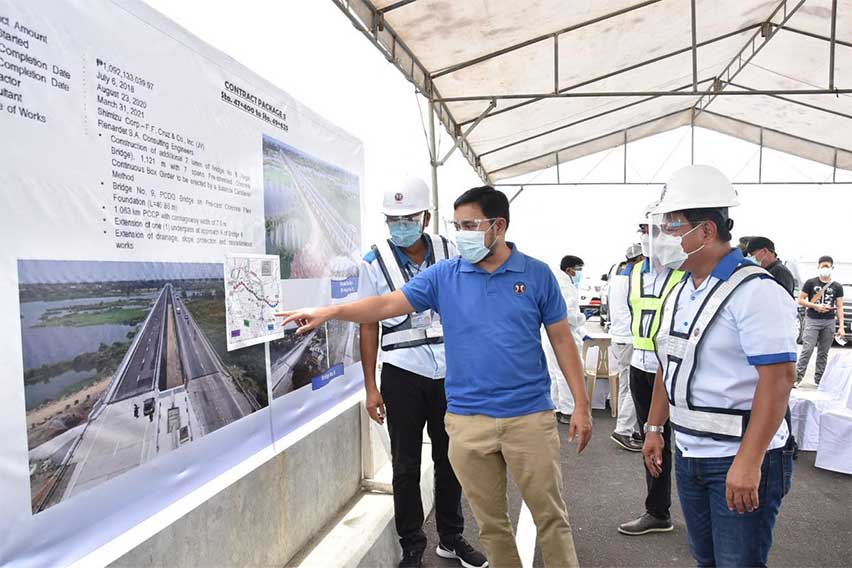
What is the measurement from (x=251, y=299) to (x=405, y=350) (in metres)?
0.79

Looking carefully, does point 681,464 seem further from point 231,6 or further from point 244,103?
point 231,6

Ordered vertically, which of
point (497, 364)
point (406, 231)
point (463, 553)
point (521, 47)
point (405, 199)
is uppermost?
point (521, 47)

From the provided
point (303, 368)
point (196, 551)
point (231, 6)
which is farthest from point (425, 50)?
point (196, 551)

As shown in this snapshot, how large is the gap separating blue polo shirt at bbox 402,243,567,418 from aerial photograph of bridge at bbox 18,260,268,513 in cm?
80

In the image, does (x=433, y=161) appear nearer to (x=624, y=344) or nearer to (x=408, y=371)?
(x=624, y=344)

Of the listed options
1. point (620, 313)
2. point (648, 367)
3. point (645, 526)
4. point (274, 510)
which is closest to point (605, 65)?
point (620, 313)

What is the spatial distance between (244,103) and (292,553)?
5.87ft

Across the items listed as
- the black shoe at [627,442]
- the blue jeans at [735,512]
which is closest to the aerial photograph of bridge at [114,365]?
the blue jeans at [735,512]

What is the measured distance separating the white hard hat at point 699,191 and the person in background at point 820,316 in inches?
264

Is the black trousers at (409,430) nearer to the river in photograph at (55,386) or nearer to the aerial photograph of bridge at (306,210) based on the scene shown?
the aerial photograph of bridge at (306,210)

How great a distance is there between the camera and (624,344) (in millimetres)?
5148

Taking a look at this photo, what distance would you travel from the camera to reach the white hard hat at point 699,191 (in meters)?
1.74

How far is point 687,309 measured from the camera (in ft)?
5.83

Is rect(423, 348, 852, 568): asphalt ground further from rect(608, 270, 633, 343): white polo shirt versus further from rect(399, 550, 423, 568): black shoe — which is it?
rect(608, 270, 633, 343): white polo shirt
